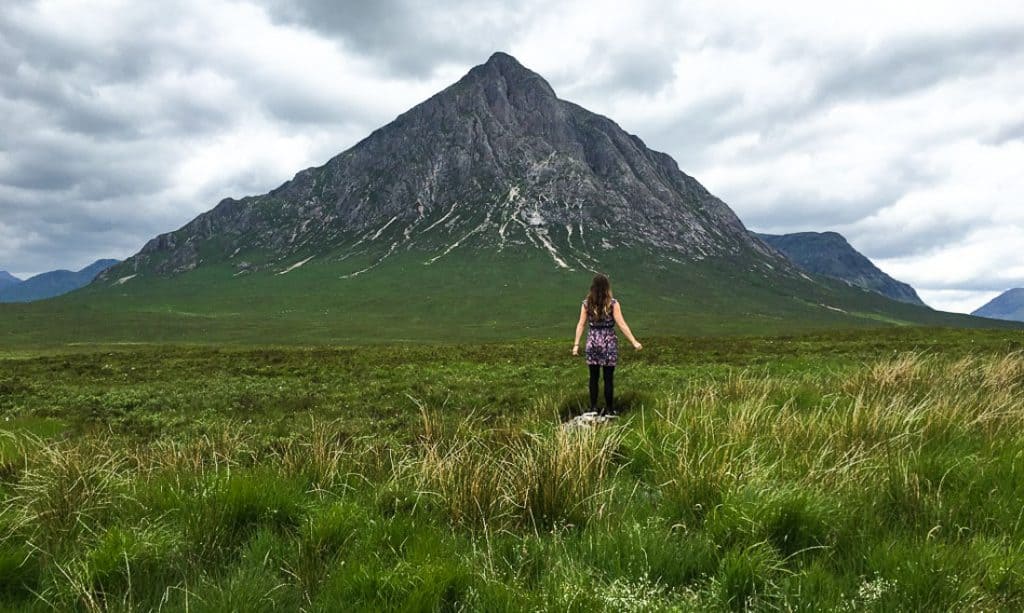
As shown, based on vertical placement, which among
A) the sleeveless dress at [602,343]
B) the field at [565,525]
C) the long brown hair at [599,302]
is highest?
the long brown hair at [599,302]

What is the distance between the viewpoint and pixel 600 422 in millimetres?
9719

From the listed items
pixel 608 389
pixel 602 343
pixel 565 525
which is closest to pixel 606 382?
pixel 608 389

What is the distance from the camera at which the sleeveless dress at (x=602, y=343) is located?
40.0ft

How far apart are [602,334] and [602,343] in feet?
0.73

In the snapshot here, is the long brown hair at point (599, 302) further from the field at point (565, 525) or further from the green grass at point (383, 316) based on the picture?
the green grass at point (383, 316)

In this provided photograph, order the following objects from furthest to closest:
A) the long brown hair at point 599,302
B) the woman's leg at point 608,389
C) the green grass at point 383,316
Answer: the green grass at point 383,316
the long brown hair at point 599,302
the woman's leg at point 608,389

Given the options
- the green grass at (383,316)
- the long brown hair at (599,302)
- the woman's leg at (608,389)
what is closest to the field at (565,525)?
the woman's leg at (608,389)

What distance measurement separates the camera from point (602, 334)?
485 inches

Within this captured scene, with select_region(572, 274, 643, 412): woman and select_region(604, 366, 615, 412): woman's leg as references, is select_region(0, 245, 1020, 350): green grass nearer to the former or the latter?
select_region(572, 274, 643, 412): woman

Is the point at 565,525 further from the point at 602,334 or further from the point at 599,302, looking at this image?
the point at 599,302

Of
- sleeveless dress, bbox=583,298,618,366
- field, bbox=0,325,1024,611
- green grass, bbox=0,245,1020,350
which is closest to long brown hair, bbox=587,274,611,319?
sleeveless dress, bbox=583,298,618,366

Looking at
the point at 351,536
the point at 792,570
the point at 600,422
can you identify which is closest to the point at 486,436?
the point at 600,422

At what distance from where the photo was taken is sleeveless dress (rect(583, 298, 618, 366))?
12195mm

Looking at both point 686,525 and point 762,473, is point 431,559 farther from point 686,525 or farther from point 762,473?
point 762,473
